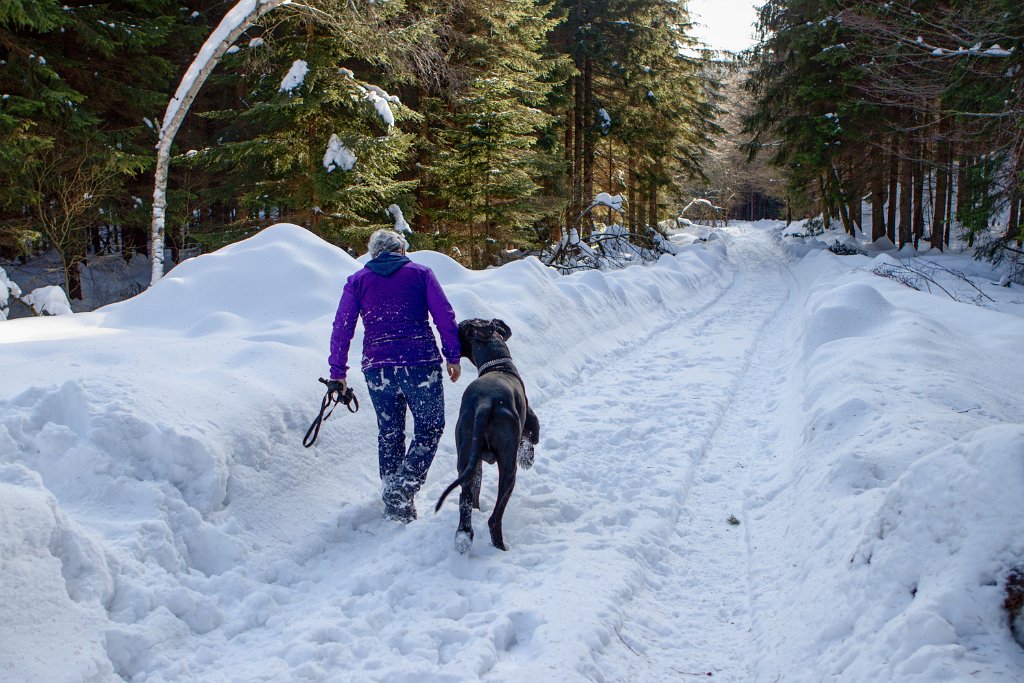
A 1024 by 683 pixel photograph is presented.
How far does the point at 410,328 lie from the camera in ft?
13.5

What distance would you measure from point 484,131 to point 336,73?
3.40 m

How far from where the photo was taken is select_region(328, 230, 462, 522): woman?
13.5 ft

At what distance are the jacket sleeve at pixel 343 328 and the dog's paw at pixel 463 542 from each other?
52.8 inches

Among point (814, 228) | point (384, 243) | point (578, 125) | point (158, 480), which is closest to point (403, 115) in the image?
point (384, 243)

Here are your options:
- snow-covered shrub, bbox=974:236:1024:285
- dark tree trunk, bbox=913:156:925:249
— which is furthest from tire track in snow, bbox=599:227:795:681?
dark tree trunk, bbox=913:156:925:249

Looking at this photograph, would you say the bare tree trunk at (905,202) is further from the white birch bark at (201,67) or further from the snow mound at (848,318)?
the white birch bark at (201,67)

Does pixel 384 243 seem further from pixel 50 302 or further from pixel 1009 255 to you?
pixel 1009 255

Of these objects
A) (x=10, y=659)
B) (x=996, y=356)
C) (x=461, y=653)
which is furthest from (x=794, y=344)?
(x=10, y=659)

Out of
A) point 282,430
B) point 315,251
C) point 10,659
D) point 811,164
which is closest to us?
point 10,659

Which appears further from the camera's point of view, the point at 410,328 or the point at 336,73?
the point at 336,73

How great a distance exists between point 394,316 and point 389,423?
721 mm

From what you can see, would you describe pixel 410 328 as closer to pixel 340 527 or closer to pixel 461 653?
pixel 340 527

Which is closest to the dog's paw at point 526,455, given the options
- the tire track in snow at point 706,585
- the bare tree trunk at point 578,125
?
the tire track in snow at point 706,585

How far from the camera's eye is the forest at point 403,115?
12969mm
